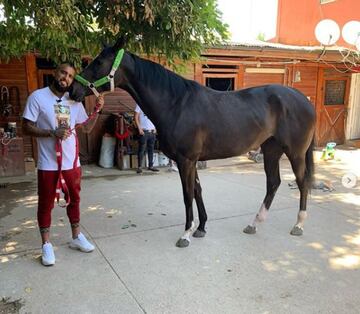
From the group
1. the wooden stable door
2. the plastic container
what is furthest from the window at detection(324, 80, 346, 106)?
the plastic container

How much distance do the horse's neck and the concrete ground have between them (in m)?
1.27

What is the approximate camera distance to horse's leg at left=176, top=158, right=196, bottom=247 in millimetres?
3236

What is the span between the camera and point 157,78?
3.19 metres

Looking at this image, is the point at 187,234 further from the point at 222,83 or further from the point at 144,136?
the point at 222,83

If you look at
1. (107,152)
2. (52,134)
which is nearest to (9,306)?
(52,134)

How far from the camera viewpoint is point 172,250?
10.6ft

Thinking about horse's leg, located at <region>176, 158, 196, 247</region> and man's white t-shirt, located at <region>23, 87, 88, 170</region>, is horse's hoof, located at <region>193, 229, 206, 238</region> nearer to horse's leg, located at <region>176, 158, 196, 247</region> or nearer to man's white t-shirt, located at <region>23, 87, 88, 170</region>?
horse's leg, located at <region>176, 158, 196, 247</region>

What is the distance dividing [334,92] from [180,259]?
9153mm

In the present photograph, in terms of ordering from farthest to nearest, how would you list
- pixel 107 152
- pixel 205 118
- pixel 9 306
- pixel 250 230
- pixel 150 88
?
pixel 107 152 → pixel 250 230 → pixel 205 118 → pixel 150 88 → pixel 9 306

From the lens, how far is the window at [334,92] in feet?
33.7

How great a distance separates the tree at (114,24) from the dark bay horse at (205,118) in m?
0.39

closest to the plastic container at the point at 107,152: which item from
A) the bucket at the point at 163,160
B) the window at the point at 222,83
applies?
the bucket at the point at 163,160

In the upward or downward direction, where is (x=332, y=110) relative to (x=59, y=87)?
downward

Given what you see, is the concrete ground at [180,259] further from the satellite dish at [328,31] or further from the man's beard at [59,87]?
the satellite dish at [328,31]
